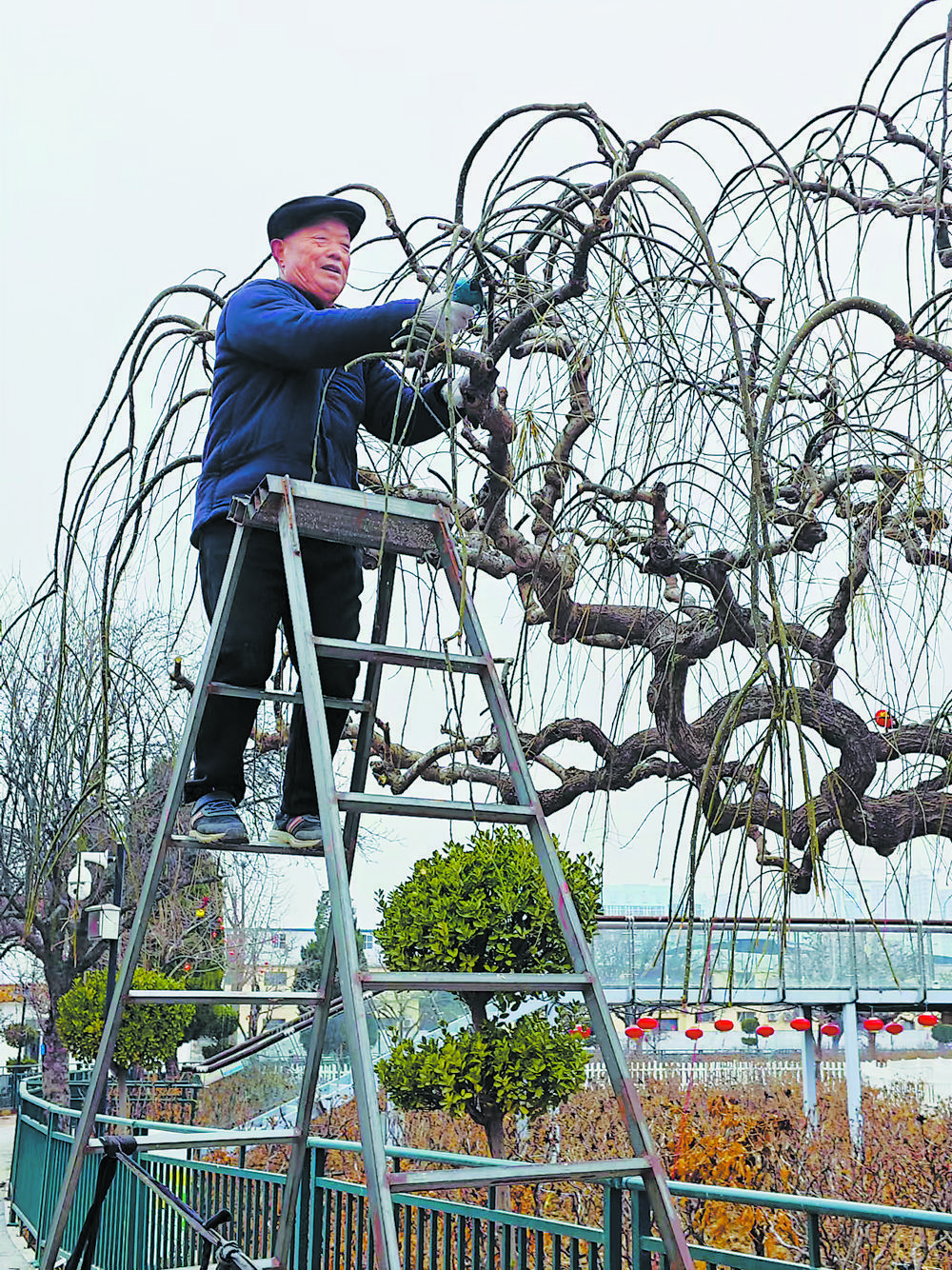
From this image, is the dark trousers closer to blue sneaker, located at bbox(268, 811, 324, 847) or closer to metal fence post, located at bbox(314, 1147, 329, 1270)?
blue sneaker, located at bbox(268, 811, 324, 847)

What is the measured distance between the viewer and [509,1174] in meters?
1.89

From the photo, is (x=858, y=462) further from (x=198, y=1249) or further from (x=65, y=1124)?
(x=65, y=1124)

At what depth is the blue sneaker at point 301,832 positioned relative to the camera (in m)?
2.81

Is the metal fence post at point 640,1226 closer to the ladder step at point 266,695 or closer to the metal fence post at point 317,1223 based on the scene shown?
the ladder step at point 266,695

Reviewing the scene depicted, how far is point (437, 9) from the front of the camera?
3.05m

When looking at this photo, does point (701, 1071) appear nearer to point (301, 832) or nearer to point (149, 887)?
point (301, 832)

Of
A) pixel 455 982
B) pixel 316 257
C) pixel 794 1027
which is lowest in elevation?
pixel 794 1027

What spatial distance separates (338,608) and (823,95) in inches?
55.0

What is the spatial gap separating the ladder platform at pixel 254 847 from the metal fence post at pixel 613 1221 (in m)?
0.94

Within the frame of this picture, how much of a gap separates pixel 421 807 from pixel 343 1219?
375 centimetres

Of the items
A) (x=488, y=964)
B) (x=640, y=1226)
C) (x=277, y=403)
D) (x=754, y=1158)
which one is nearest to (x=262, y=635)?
(x=277, y=403)

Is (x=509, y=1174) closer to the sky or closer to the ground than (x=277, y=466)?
closer to the ground

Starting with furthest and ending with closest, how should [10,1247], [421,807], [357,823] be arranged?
1. [10,1247]
2. [357,823]
3. [421,807]

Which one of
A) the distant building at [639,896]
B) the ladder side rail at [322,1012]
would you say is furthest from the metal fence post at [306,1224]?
the distant building at [639,896]
